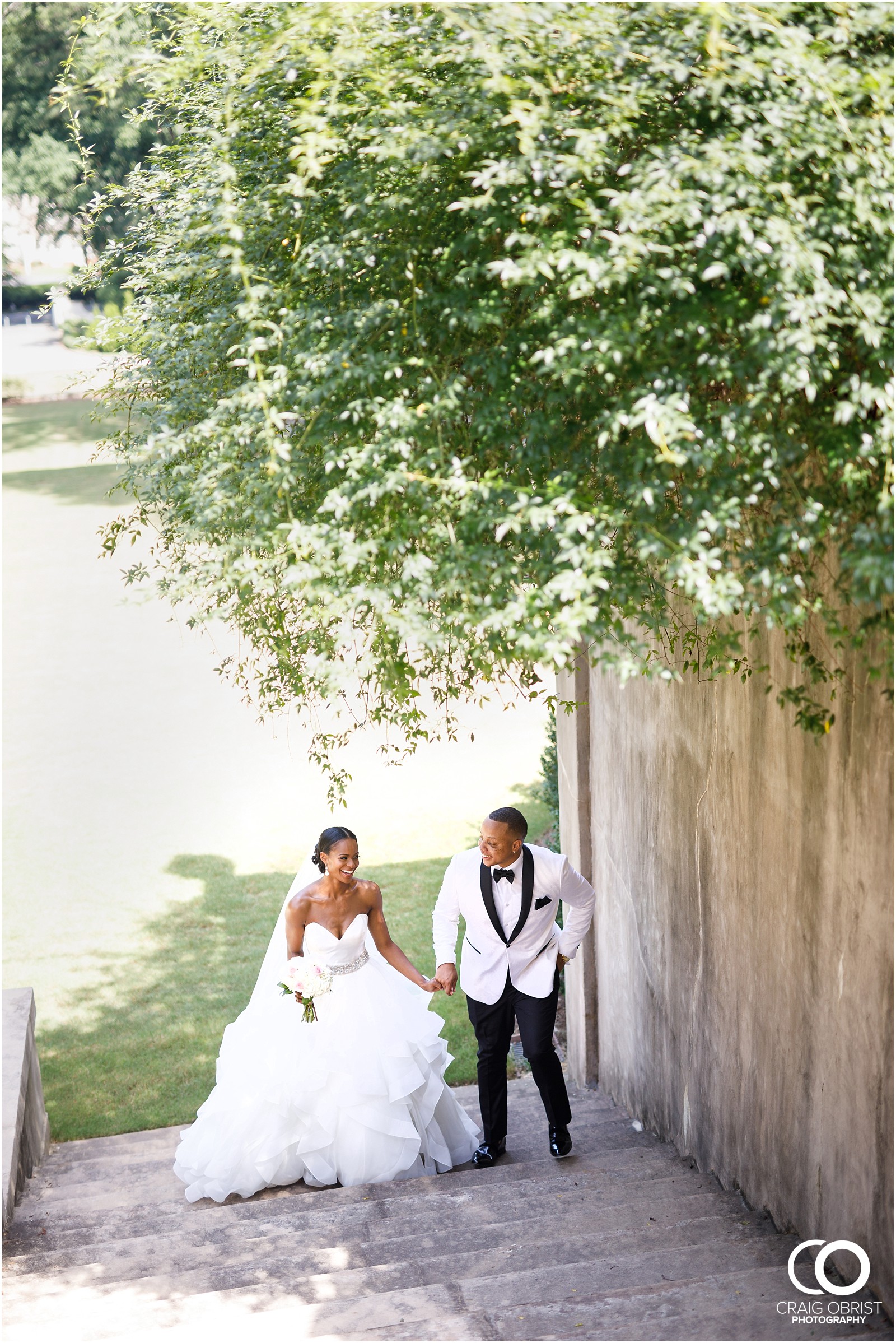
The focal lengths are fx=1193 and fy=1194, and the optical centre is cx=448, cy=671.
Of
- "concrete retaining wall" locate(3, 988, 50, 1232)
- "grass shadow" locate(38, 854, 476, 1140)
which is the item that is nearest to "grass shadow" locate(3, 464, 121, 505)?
"grass shadow" locate(38, 854, 476, 1140)

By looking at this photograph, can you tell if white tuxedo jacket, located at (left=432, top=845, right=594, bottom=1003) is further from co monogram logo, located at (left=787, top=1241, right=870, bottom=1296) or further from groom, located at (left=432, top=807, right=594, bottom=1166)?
co monogram logo, located at (left=787, top=1241, right=870, bottom=1296)

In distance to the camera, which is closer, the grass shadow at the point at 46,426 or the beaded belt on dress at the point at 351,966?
the beaded belt on dress at the point at 351,966

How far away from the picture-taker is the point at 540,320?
273 centimetres

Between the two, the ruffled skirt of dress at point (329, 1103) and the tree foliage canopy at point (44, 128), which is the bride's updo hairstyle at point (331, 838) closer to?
the ruffled skirt of dress at point (329, 1103)

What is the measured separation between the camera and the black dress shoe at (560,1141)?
5199 mm

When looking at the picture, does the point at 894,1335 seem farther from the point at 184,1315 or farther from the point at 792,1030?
the point at 184,1315

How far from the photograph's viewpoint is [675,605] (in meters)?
4.46

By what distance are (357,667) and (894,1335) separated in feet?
7.58

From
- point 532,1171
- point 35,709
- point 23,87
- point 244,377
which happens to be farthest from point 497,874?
point 23,87

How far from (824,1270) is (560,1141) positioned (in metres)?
1.71

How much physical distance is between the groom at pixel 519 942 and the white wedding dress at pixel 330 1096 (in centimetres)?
34

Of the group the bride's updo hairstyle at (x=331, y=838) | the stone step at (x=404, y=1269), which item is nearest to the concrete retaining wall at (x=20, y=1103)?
the stone step at (x=404, y=1269)

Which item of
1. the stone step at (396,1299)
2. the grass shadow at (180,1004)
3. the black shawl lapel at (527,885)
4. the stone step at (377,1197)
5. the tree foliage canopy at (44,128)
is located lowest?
the grass shadow at (180,1004)
